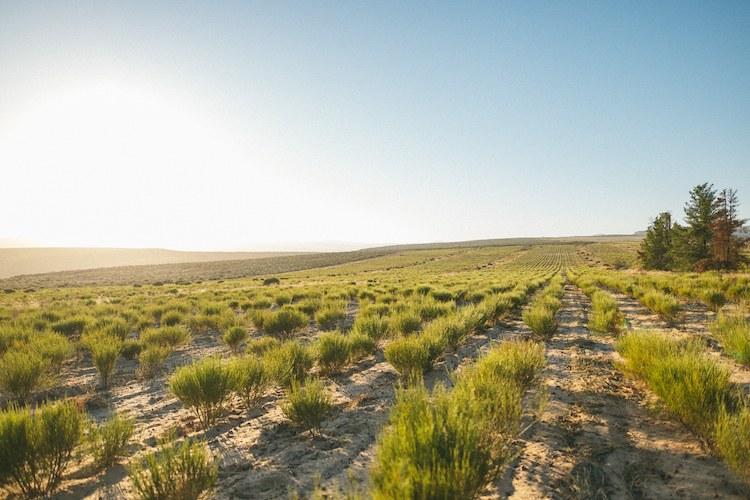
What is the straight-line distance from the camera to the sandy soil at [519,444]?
2.21 meters

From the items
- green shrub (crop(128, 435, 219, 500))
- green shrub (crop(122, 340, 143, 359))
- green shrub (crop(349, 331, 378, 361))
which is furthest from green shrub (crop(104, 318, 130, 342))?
green shrub (crop(128, 435, 219, 500))

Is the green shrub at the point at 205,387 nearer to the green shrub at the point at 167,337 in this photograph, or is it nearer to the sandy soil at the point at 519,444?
the sandy soil at the point at 519,444

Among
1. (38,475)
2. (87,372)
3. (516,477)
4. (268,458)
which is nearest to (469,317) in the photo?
(516,477)

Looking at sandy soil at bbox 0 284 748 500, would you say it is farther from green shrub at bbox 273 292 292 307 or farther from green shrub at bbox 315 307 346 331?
green shrub at bbox 273 292 292 307

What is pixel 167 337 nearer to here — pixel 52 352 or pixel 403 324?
pixel 52 352

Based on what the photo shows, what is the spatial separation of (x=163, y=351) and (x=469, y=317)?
6376 mm

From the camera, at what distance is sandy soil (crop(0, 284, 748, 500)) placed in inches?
87.1

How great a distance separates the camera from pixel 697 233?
91.7 feet

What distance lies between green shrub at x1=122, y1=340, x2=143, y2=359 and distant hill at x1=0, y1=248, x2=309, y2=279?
3591 inches

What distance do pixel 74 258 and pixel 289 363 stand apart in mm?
135441

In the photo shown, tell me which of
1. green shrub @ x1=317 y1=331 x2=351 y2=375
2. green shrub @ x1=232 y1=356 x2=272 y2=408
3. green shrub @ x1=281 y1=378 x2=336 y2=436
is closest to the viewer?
green shrub @ x1=281 y1=378 x2=336 y2=436

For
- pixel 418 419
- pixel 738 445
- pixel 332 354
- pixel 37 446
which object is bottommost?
pixel 332 354

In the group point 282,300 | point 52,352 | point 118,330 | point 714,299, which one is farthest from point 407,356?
point 282,300

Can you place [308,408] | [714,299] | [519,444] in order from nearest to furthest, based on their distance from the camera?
[519,444]
[308,408]
[714,299]
